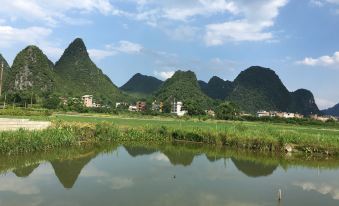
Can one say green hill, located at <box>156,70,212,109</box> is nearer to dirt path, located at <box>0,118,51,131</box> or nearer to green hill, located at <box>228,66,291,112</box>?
green hill, located at <box>228,66,291,112</box>

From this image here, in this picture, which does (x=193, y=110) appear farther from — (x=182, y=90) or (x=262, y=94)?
(x=262, y=94)

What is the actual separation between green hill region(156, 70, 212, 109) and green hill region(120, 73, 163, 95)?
33.5 meters

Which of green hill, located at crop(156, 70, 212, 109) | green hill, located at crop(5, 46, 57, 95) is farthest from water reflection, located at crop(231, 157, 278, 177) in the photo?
green hill, located at crop(156, 70, 212, 109)

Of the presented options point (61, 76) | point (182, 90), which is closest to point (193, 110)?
point (182, 90)

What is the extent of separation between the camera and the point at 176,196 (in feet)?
31.3

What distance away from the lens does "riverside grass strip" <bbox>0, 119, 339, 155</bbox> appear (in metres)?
15.4

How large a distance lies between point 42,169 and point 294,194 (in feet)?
27.2

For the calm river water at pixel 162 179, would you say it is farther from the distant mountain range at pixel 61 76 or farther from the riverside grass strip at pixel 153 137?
the distant mountain range at pixel 61 76

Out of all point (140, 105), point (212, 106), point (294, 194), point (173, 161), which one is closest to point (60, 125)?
point (173, 161)

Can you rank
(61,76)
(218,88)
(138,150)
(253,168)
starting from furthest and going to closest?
(218,88) < (61,76) < (138,150) < (253,168)

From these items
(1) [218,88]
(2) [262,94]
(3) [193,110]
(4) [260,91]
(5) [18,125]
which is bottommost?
(5) [18,125]

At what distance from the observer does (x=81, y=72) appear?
4166 inches

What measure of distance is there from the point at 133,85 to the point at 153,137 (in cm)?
13537

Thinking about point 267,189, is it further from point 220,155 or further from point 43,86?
point 43,86
